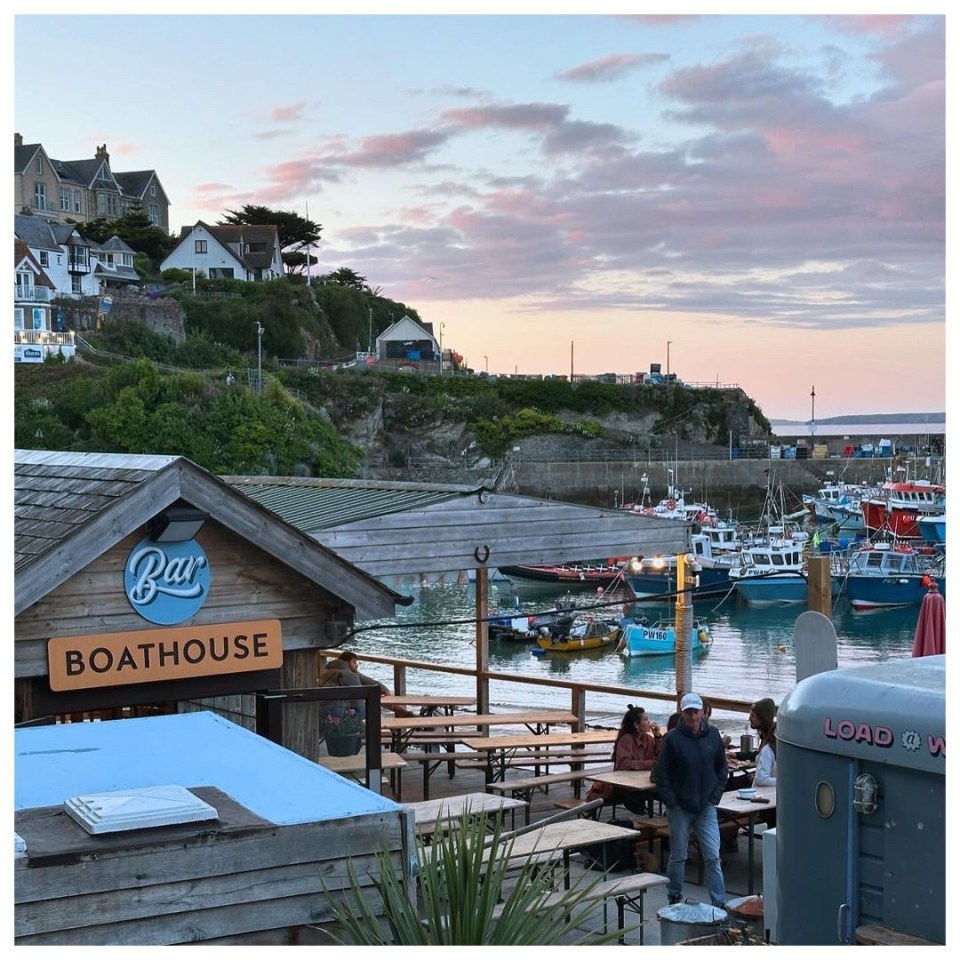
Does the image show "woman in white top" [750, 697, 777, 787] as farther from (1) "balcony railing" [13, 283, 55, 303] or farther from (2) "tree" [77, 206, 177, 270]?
(2) "tree" [77, 206, 177, 270]

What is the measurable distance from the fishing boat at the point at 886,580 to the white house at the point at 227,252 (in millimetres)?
52710

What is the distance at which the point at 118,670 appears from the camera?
773 cm

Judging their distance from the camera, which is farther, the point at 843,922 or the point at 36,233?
the point at 36,233

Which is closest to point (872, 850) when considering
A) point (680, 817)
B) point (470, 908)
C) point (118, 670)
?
point (470, 908)

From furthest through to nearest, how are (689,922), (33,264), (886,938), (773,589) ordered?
1. (33,264)
2. (773,589)
3. (689,922)
4. (886,938)

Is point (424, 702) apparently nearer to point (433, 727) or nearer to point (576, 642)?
point (433, 727)

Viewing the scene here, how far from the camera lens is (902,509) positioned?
241ft

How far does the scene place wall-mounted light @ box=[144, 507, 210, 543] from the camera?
788cm

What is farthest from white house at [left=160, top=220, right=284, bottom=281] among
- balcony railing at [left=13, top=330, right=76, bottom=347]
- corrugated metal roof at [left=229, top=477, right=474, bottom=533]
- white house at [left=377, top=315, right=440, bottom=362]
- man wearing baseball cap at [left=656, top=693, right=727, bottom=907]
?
man wearing baseball cap at [left=656, top=693, right=727, bottom=907]

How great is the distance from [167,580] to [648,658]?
38.1 meters

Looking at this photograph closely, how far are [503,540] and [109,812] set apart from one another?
23.4ft

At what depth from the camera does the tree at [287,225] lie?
10319cm

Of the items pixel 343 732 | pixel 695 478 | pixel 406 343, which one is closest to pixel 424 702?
pixel 343 732
